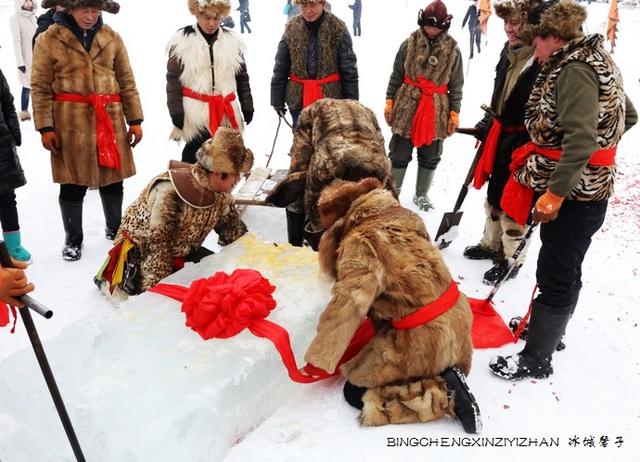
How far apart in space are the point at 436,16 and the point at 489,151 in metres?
1.22

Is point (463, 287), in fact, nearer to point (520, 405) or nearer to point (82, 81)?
point (520, 405)

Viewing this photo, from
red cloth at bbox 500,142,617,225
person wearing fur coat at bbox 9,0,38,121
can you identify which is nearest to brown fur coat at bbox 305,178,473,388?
red cloth at bbox 500,142,617,225

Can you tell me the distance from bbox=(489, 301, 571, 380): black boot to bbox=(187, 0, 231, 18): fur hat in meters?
3.00

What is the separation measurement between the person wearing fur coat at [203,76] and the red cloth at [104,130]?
0.61 metres

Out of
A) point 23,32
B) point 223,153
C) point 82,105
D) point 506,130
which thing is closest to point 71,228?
point 82,105

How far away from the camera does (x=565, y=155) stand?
205cm

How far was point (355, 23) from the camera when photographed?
14.4 meters

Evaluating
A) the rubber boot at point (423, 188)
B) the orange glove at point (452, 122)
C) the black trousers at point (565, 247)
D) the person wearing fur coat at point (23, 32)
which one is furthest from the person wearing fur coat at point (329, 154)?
the person wearing fur coat at point (23, 32)

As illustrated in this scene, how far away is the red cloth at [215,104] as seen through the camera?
12.9 feet

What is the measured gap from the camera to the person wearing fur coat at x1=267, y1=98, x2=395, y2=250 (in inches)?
107

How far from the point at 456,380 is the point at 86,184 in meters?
2.81

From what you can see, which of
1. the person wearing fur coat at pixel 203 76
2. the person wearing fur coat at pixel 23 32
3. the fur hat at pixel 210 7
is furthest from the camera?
the person wearing fur coat at pixel 23 32

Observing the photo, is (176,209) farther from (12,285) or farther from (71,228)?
(71,228)

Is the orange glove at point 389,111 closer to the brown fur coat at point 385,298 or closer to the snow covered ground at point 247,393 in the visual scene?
the snow covered ground at point 247,393
